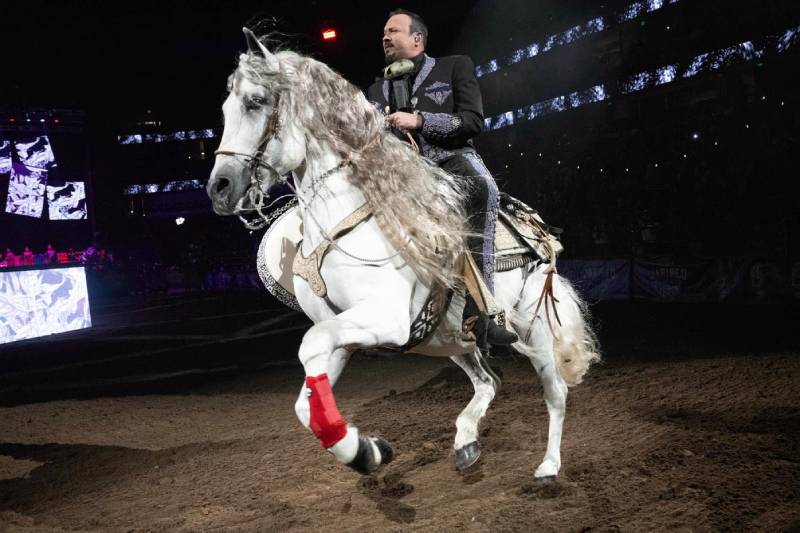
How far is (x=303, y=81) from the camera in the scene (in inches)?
128

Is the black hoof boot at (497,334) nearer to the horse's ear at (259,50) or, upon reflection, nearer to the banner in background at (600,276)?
the horse's ear at (259,50)

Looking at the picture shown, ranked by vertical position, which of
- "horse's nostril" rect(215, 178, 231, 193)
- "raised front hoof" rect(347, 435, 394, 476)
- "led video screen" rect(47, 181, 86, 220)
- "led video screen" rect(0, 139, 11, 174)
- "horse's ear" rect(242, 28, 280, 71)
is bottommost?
"raised front hoof" rect(347, 435, 394, 476)

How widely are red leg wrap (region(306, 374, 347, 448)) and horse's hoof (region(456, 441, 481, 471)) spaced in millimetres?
1596

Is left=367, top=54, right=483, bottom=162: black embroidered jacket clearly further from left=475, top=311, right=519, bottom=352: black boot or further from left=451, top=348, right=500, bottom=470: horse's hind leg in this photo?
left=451, top=348, right=500, bottom=470: horse's hind leg

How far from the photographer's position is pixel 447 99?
3.85 meters

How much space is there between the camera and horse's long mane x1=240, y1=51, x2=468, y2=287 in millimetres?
3260

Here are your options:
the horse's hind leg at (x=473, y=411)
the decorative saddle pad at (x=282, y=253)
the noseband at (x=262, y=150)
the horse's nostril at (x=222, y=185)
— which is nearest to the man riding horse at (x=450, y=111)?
the horse's hind leg at (x=473, y=411)

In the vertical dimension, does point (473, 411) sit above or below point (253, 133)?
below

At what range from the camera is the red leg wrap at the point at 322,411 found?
2783 millimetres

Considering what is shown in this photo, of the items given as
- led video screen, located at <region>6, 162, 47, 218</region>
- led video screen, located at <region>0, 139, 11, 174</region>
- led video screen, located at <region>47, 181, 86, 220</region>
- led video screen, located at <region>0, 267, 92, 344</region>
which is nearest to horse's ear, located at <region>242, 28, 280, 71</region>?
led video screen, located at <region>0, 267, 92, 344</region>

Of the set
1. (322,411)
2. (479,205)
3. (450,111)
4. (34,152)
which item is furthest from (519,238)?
(34,152)

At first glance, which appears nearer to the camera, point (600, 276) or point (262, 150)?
point (262, 150)

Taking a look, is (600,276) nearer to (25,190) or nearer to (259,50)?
(259,50)

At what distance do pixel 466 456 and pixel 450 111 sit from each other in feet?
8.05
